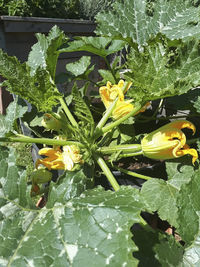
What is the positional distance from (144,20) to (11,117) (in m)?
0.57

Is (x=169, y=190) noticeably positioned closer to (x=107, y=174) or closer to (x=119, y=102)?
(x=107, y=174)

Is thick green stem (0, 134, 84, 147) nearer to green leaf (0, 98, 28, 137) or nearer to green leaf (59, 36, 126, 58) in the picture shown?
green leaf (0, 98, 28, 137)

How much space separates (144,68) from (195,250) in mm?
430

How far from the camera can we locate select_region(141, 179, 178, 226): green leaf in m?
0.76

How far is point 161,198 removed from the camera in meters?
0.78

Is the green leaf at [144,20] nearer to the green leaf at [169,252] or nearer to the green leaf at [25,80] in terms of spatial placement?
the green leaf at [25,80]

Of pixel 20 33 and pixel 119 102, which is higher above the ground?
pixel 20 33

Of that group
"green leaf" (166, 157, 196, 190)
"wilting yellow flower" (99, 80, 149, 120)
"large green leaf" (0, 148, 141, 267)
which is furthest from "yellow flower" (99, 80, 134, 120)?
"large green leaf" (0, 148, 141, 267)

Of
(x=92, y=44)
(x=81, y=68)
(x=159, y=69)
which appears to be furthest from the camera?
(x=81, y=68)

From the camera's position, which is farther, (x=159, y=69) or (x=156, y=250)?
(x=159, y=69)

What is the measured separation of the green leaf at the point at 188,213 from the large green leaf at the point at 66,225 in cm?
9

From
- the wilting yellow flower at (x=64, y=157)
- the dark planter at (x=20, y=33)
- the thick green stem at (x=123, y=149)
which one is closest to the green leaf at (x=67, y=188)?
the wilting yellow flower at (x=64, y=157)

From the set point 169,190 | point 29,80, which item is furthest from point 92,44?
point 169,190

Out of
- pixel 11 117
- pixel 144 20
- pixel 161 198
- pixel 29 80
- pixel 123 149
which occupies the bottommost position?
pixel 161 198
